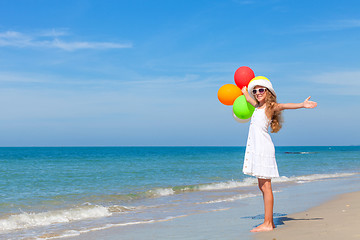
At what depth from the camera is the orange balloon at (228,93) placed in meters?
6.30

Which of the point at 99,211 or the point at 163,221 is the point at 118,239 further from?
the point at 99,211

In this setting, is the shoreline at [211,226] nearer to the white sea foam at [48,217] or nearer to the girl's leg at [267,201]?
the girl's leg at [267,201]

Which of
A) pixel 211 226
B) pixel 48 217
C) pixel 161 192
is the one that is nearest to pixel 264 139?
pixel 211 226

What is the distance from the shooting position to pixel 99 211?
9.62 metres

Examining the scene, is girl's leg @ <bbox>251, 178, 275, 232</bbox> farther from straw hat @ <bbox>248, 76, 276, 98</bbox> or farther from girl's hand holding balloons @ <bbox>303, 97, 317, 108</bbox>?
straw hat @ <bbox>248, 76, 276, 98</bbox>

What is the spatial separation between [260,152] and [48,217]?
5.89 metres

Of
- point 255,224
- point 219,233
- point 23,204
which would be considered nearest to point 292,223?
point 255,224

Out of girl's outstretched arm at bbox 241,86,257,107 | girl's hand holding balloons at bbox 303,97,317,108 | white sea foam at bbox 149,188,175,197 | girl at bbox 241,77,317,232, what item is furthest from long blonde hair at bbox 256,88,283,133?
white sea foam at bbox 149,188,175,197

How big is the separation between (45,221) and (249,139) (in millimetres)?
5353

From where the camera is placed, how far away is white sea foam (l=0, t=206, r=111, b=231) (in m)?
8.29

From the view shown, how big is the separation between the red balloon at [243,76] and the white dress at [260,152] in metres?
0.75

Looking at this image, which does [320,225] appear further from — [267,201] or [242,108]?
[242,108]

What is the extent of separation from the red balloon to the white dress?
750mm

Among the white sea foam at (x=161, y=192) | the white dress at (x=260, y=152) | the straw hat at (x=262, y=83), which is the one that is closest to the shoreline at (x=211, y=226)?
the white dress at (x=260, y=152)
